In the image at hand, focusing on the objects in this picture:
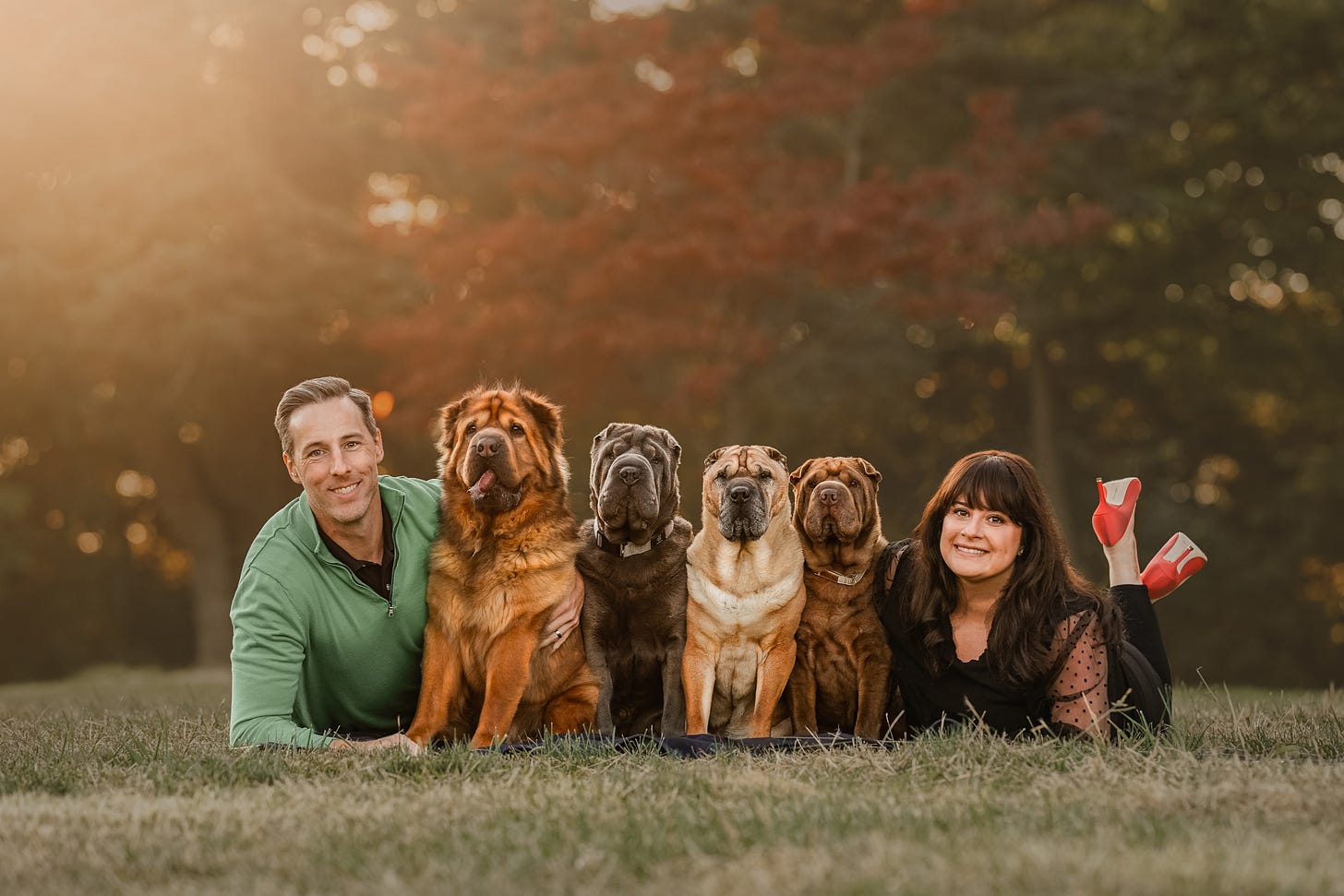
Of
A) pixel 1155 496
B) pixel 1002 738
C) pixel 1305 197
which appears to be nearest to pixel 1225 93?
pixel 1305 197

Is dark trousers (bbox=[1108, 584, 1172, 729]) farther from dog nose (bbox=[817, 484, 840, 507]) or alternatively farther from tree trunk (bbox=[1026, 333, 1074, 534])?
tree trunk (bbox=[1026, 333, 1074, 534])

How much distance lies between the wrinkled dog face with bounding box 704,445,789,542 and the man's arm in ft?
5.23

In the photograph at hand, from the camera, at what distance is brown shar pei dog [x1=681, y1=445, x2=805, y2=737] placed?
499 centimetres

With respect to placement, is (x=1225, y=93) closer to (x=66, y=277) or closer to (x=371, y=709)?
(x=66, y=277)

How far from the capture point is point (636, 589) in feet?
16.6

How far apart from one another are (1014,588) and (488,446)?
76.2 inches

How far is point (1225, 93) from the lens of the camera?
15961 mm

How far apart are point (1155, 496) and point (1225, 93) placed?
493 centimetres

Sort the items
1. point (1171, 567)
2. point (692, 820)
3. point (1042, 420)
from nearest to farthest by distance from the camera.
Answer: point (692, 820), point (1171, 567), point (1042, 420)

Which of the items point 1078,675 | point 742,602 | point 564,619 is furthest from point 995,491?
point 564,619

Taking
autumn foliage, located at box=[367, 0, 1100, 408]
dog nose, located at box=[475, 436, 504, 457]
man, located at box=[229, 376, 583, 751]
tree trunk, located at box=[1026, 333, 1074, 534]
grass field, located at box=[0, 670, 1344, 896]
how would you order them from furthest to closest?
tree trunk, located at box=[1026, 333, 1074, 534] → autumn foliage, located at box=[367, 0, 1100, 408] → man, located at box=[229, 376, 583, 751] → dog nose, located at box=[475, 436, 504, 457] → grass field, located at box=[0, 670, 1344, 896]

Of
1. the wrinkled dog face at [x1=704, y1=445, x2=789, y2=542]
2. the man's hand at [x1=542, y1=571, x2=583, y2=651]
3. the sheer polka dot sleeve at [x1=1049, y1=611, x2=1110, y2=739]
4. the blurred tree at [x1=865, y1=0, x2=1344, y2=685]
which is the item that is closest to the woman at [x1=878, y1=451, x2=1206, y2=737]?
the sheer polka dot sleeve at [x1=1049, y1=611, x2=1110, y2=739]

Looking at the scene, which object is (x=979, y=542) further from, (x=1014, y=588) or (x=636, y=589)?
(x=636, y=589)

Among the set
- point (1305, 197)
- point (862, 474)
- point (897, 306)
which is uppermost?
point (1305, 197)
